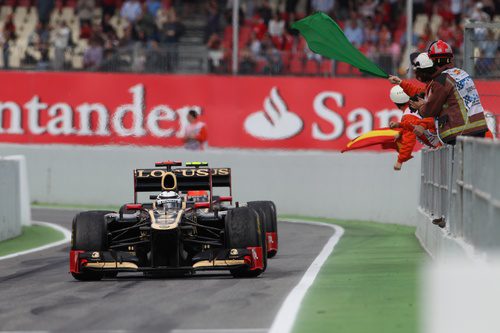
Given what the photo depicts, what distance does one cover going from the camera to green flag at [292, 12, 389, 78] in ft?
53.7

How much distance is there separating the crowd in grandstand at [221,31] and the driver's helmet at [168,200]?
16602 millimetres

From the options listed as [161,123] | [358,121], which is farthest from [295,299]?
[161,123]

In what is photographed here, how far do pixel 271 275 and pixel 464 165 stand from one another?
8.55 feet

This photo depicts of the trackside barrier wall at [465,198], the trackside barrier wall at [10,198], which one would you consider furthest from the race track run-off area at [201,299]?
the trackside barrier wall at [10,198]

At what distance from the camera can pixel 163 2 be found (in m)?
36.2

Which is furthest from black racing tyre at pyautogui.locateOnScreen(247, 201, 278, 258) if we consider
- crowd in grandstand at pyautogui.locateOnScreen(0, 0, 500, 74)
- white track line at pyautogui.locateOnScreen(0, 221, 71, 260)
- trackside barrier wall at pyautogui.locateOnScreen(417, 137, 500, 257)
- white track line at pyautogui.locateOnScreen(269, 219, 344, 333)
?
crowd in grandstand at pyautogui.locateOnScreen(0, 0, 500, 74)

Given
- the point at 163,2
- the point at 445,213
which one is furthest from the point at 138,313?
the point at 163,2

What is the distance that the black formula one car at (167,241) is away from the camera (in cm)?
1426

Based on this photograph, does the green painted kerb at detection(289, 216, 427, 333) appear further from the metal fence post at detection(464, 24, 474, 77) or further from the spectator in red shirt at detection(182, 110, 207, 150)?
the spectator in red shirt at detection(182, 110, 207, 150)

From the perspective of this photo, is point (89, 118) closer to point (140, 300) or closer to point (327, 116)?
point (327, 116)

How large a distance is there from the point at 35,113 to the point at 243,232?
21.0 metres

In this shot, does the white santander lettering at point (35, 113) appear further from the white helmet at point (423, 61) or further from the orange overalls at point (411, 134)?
the white helmet at point (423, 61)

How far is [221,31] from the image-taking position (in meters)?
34.3

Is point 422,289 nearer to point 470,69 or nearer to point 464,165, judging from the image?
point 464,165
